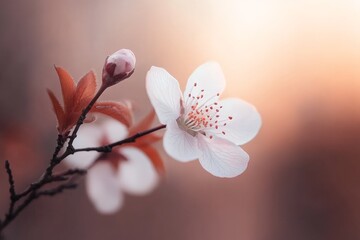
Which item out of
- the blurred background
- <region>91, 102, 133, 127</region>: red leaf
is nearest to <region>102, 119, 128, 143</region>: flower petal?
<region>91, 102, 133, 127</region>: red leaf

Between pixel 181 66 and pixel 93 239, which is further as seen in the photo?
pixel 93 239

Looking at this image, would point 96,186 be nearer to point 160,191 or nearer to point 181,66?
point 181,66

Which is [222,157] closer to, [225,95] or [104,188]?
[104,188]

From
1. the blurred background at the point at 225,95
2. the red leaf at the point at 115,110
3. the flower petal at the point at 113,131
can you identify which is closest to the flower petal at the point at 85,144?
the flower petal at the point at 113,131

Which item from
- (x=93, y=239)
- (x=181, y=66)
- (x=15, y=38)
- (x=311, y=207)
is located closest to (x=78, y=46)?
(x=15, y=38)

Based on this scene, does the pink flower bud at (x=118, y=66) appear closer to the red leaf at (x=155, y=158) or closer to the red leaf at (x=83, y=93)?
the red leaf at (x=83, y=93)

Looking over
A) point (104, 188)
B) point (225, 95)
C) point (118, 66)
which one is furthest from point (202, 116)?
point (225, 95)
